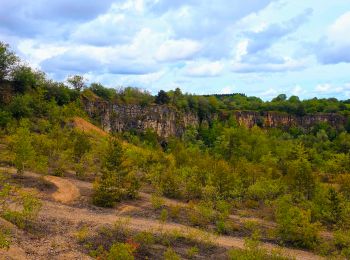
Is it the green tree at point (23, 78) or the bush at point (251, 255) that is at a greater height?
the green tree at point (23, 78)

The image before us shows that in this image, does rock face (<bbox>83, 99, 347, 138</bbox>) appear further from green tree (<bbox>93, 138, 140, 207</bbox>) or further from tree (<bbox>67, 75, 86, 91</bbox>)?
green tree (<bbox>93, 138, 140, 207</bbox>)

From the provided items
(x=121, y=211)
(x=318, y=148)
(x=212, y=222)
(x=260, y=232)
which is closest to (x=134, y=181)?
(x=121, y=211)

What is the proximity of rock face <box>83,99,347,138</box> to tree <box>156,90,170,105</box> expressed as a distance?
2981 mm

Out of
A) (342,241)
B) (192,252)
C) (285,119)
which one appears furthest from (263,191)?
(285,119)

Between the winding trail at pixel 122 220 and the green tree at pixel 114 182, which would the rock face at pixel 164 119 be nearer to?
the green tree at pixel 114 182

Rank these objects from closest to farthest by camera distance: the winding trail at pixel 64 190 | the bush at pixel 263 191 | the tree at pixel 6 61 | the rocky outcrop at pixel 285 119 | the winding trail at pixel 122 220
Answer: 1. the winding trail at pixel 122 220
2. the winding trail at pixel 64 190
3. the bush at pixel 263 191
4. the tree at pixel 6 61
5. the rocky outcrop at pixel 285 119

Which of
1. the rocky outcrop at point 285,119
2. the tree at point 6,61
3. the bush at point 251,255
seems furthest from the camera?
the rocky outcrop at point 285,119

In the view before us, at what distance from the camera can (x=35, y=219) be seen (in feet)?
72.0

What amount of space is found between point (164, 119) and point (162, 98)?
6747mm

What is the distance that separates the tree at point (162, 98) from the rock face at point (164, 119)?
2.98 metres

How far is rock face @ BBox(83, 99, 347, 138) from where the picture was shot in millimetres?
74625

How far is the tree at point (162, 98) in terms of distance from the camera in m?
87.6

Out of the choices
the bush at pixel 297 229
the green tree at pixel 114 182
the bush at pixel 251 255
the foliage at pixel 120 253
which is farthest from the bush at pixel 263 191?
the foliage at pixel 120 253

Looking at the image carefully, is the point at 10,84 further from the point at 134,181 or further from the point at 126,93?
the point at 134,181
